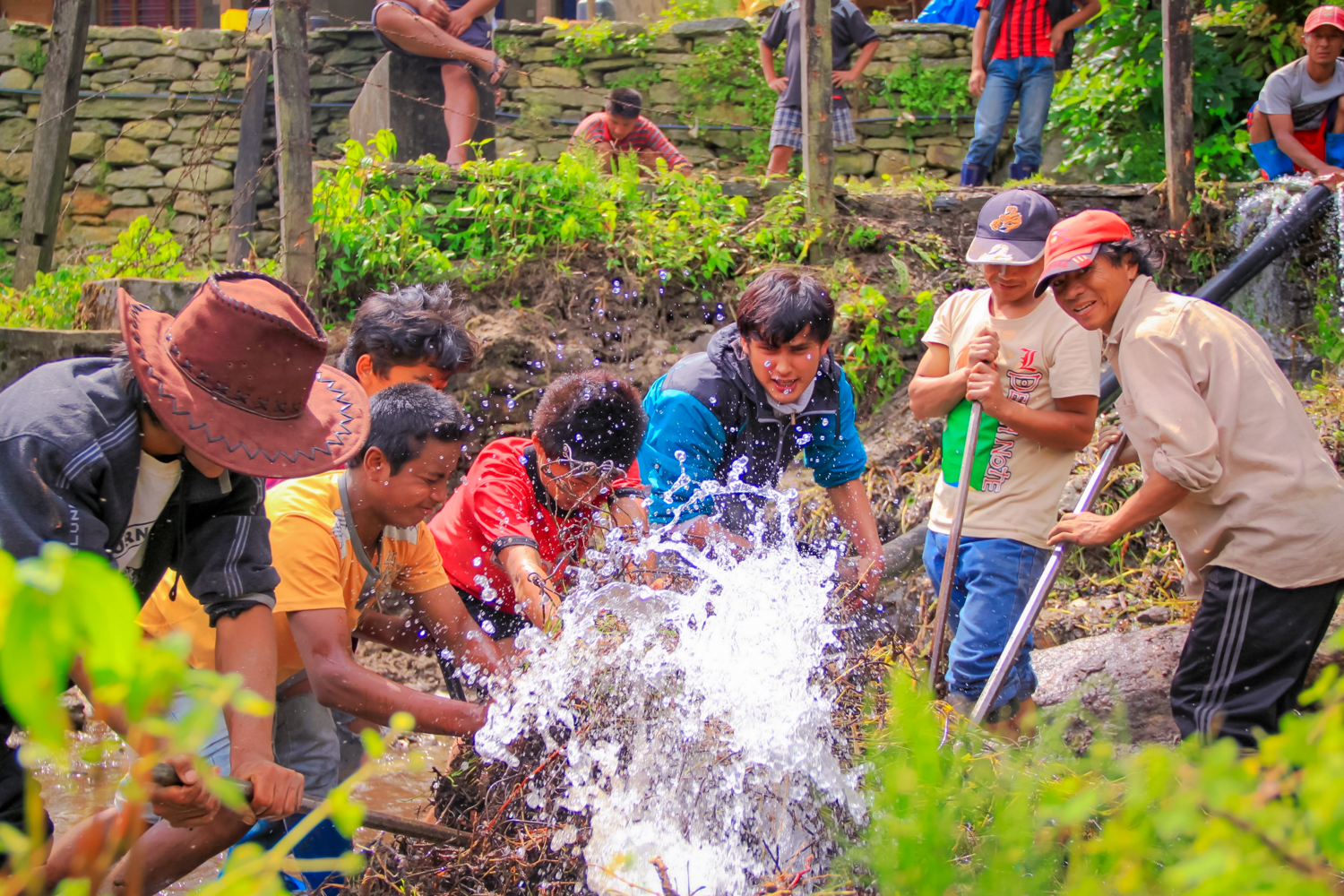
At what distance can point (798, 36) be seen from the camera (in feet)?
26.3

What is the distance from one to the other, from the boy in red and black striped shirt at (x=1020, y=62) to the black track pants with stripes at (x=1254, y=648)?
16.9 feet

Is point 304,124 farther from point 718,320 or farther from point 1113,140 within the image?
point 1113,140

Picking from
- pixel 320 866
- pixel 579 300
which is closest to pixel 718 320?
pixel 579 300

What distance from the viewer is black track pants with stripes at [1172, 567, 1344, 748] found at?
3.04m

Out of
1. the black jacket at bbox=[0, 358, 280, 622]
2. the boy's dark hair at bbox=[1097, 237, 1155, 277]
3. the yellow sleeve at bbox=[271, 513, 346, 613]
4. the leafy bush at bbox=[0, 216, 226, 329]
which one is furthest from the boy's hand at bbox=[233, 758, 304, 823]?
the leafy bush at bbox=[0, 216, 226, 329]

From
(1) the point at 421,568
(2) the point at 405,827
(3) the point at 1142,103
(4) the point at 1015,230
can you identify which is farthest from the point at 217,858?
(3) the point at 1142,103

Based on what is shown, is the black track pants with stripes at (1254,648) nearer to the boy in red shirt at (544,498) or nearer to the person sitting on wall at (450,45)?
the boy in red shirt at (544,498)

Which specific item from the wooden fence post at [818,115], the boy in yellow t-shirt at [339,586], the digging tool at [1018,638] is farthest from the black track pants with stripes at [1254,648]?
the wooden fence post at [818,115]

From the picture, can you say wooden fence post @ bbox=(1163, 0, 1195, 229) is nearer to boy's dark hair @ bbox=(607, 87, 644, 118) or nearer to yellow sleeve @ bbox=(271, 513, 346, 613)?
boy's dark hair @ bbox=(607, 87, 644, 118)

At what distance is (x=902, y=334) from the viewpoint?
20.5ft

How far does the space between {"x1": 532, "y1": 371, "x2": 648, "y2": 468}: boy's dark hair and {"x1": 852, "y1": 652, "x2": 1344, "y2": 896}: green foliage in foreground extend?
1782 millimetres

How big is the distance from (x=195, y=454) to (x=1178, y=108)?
253 inches

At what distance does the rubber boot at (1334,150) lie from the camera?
704cm

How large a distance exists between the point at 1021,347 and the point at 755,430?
39.1 inches
